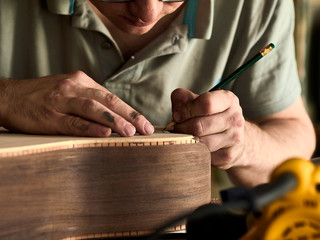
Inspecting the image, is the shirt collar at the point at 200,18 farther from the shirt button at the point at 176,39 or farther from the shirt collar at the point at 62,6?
the shirt collar at the point at 62,6

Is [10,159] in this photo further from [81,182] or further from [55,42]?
[55,42]

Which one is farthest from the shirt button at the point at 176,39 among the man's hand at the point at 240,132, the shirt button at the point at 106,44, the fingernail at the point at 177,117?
the fingernail at the point at 177,117

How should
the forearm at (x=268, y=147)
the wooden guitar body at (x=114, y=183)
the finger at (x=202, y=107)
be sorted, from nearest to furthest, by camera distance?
the wooden guitar body at (x=114, y=183), the finger at (x=202, y=107), the forearm at (x=268, y=147)

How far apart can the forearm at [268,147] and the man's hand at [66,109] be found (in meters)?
0.36

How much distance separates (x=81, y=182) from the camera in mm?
698

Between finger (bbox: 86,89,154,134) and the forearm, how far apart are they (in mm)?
330

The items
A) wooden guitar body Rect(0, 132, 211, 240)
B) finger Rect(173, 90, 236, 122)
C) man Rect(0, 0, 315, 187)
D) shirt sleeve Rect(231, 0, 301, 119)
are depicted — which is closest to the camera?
wooden guitar body Rect(0, 132, 211, 240)

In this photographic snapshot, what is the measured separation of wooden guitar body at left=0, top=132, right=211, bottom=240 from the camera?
26.8 inches

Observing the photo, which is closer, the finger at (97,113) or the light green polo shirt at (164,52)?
the finger at (97,113)

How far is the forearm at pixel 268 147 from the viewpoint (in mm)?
1073

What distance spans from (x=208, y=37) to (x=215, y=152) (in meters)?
0.35

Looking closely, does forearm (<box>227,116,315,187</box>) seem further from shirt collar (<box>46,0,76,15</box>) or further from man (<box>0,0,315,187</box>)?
shirt collar (<box>46,0,76,15</box>)

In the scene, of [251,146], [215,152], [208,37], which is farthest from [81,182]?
[208,37]

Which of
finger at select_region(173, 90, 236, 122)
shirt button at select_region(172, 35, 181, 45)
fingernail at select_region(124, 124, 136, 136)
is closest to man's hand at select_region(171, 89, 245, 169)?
finger at select_region(173, 90, 236, 122)
